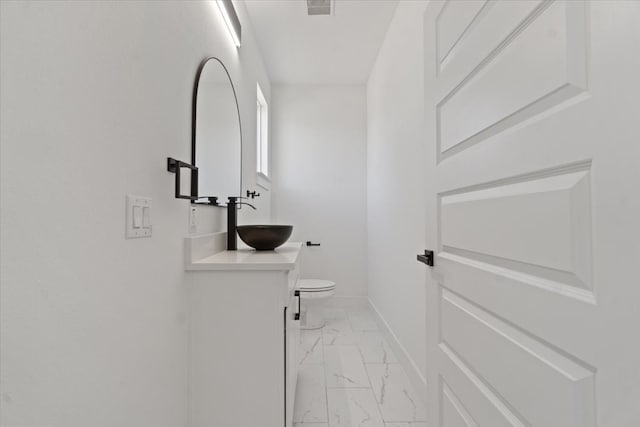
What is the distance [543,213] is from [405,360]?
1.87 metres

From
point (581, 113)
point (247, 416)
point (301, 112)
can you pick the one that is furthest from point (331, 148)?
point (581, 113)

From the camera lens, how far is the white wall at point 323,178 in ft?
12.6

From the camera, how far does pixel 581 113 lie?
0.56 m

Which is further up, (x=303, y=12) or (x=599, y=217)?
(x=303, y=12)

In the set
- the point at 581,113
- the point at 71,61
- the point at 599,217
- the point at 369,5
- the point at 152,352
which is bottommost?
the point at 152,352

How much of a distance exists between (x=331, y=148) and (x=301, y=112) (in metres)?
0.56

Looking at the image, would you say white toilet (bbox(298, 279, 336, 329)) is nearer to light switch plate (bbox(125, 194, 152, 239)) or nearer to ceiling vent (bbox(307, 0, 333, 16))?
light switch plate (bbox(125, 194, 152, 239))

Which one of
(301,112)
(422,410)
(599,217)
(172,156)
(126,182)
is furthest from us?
(301,112)

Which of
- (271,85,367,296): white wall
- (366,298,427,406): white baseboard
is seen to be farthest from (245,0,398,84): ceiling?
(366,298,427,406): white baseboard

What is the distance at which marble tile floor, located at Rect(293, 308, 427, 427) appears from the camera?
1.72m

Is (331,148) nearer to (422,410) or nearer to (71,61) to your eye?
Result: (422,410)

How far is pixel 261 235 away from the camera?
167cm

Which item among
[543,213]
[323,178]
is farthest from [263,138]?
[543,213]

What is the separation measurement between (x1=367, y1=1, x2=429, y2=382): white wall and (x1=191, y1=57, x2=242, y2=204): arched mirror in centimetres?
102
